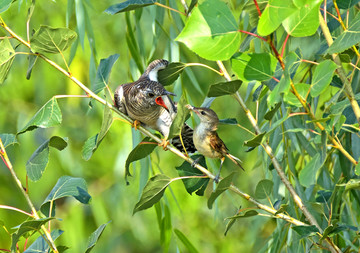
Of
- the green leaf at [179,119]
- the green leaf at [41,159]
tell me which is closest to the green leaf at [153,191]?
the green leaf at [179,119]

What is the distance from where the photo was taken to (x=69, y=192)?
1.28 meters

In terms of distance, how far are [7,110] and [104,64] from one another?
9.48ft

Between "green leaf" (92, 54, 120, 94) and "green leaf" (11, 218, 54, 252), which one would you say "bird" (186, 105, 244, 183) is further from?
"green leaf" (11, 218, 54, 252)

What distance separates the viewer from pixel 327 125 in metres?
1.03

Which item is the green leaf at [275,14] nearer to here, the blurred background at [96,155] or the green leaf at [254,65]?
the green leaf at [254,65]

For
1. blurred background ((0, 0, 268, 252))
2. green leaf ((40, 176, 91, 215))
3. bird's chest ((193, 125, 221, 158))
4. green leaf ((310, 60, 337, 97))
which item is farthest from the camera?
blurred background ((0, 0, 268, 252))

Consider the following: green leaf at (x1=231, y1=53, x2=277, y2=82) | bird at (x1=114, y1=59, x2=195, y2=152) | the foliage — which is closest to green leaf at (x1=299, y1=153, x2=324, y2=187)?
the foliage

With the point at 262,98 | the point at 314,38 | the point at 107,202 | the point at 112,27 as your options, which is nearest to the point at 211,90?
the point at 314,38

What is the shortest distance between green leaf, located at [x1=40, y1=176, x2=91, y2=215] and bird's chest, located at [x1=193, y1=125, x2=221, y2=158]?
41 cm

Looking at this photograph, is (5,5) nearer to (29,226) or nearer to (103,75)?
(103,75)

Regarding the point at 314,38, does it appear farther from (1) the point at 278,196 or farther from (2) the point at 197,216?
(2) the point at 197,216

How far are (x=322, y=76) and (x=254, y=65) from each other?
0.12 m

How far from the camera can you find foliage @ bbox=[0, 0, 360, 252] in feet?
3.22

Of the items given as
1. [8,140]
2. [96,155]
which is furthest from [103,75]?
[96,155]
